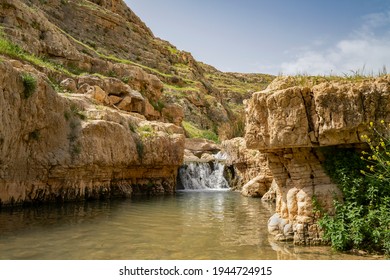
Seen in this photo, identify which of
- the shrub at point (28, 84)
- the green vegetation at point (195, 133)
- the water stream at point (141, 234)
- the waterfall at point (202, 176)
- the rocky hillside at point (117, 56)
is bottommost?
the water stream at point (141, 234)

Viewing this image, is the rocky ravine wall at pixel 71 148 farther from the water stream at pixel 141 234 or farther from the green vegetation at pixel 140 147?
the water stream at pixel 141 234

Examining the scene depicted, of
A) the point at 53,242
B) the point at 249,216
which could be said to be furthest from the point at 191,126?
the point at 53,242

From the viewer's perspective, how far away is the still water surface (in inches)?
332

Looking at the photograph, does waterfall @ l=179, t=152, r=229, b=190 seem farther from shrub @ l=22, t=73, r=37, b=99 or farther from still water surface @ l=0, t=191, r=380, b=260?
shrub @ l=22, t=73, r=37, b=99

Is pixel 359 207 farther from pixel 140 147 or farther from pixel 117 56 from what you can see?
pixel 117 56

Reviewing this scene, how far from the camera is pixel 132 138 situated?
968 inches

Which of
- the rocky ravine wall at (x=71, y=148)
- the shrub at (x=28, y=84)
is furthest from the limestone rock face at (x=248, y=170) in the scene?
the shrub at (x=28, y=84)

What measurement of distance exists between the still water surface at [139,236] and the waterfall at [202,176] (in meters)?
16.3

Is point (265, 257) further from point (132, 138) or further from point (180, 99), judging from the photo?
point (180, 99)

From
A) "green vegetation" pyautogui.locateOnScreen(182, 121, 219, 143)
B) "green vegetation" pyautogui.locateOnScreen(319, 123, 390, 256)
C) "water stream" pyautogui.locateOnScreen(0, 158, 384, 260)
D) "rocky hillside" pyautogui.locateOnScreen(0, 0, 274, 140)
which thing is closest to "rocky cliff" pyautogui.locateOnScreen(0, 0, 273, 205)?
"rocky hillside" pyautogui.locateOnScreen(0, 0, 274, 140)

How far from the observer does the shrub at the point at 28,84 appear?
1606 cm

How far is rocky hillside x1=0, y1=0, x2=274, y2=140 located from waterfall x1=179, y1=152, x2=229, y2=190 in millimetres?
11115

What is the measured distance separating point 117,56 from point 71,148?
4688 centimetres
